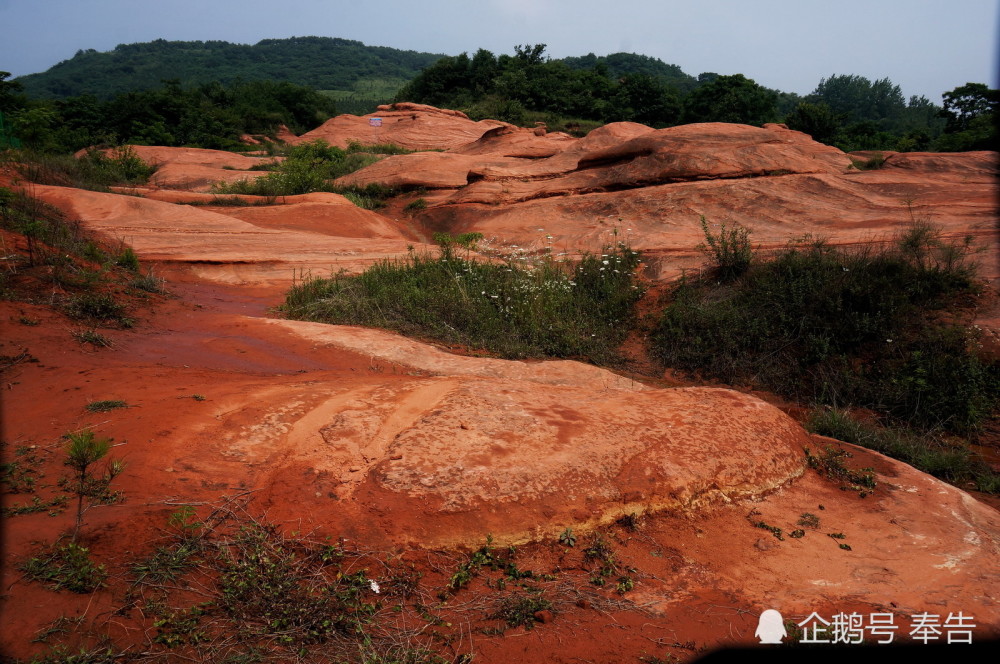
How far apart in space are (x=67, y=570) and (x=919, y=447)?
5.07 metres

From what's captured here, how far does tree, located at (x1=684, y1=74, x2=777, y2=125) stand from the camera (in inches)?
1003

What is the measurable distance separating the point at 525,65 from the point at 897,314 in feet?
103

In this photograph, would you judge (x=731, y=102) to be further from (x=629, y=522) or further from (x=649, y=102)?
(x=629, y=522)

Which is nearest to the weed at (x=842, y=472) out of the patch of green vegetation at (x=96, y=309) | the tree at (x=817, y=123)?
the patch of green vegetation at (x=96, y=309)

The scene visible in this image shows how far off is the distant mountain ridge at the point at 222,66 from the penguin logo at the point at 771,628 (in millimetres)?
60580

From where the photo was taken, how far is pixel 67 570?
1.80m

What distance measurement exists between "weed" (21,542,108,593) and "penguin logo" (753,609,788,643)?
2.07 meters

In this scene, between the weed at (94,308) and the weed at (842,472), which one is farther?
the weed at (94,308)

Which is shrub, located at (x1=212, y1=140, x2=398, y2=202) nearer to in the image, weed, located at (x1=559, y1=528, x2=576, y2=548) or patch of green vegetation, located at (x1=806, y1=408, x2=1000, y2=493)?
patch of green vegetation, located at (x1=806, y1=408, x2=1000, y2=493)

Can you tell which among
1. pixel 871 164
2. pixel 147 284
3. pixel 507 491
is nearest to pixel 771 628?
pixel 507 491

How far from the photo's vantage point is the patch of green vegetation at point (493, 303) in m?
5.91

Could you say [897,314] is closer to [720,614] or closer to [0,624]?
[720,614]

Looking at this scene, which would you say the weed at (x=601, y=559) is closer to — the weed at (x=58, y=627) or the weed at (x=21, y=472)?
the weed at (x=58, y=627)

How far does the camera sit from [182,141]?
23.9 metres
